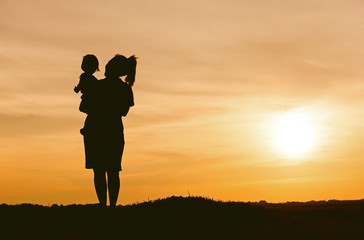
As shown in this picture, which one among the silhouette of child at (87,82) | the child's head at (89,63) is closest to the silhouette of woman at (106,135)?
the silhouette of child at (87,82)

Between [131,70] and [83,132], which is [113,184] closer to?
[83,132]

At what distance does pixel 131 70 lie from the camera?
8.91 m

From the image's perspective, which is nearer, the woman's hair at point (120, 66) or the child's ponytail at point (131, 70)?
the woman's hair at point (120, 66)

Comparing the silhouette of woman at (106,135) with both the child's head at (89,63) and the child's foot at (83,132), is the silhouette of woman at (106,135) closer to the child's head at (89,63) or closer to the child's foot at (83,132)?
the child's foot at (83,132)

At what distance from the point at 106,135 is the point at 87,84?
90cm

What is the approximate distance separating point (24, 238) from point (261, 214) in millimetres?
4524

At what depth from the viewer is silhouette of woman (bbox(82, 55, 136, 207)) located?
839 centimetres

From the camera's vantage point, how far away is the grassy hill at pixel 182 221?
332 inches

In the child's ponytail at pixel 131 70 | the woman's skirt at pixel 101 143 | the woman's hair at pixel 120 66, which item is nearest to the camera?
the woman's skirt at pixel 101 143

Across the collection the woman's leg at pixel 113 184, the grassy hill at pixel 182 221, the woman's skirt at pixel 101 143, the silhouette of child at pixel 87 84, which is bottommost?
the grassy hill at pixel 182 221

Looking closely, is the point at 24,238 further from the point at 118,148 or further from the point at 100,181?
the point at 118,148

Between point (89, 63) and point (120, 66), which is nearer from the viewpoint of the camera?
point (89, 63)

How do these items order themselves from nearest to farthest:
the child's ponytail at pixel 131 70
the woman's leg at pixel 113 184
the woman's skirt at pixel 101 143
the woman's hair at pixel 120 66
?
the woman's skirt at pixel 101 143
the woman's leg at pixel 113 184
the woman's hair at pixel 120 66
the child's ponytail at pixel 131 70

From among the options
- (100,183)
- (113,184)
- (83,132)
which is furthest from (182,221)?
(83,132)
